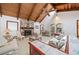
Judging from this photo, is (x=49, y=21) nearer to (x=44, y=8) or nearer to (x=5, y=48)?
(x=44, y=8)

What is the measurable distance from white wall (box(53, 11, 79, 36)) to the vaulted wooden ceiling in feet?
0.31

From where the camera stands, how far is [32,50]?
2455mm

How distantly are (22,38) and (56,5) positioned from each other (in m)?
0.91

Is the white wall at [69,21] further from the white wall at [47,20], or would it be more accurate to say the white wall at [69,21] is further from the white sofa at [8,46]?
the white sofa at [8,46]

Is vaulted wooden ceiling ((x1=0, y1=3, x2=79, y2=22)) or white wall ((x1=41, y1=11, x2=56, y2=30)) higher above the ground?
vaulted wooden ceiling ((x1=0, y1=3, x2=79, y2=22))

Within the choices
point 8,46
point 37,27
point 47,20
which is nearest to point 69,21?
point 47,20

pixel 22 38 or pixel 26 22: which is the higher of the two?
pixel 26 22

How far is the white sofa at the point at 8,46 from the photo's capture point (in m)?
2.42

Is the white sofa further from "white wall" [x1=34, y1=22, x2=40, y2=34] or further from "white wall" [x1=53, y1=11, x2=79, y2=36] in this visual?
"white wall" [x1=53, y1=11, x2=79, y2=36]

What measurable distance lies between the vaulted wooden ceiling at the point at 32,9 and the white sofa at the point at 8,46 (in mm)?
525

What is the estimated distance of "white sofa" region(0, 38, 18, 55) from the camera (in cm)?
242

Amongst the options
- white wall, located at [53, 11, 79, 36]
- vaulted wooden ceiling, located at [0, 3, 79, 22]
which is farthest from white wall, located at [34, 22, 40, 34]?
white wall, located at [53, 11, 79, 36]

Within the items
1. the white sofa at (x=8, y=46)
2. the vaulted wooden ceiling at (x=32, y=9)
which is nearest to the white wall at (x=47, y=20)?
the vaulted wooden ceiling at (x=32, y=9)
